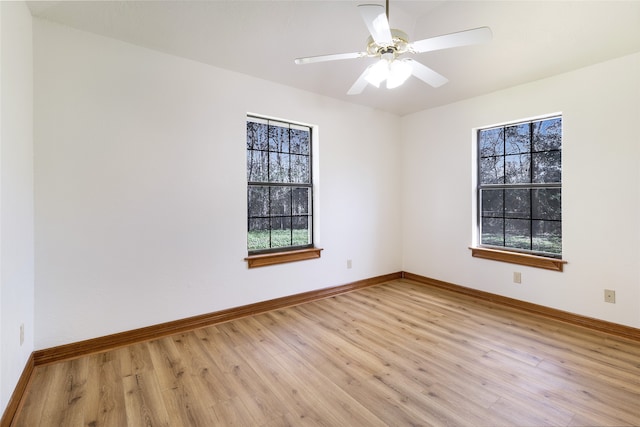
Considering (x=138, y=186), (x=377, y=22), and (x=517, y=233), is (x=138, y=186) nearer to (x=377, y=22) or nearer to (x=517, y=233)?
(x=377, y=22)

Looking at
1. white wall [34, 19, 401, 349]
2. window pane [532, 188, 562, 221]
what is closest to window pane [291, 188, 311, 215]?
white wall [34, 19, 401, 349]

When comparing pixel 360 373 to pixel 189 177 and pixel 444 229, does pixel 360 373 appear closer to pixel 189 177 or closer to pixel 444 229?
pixel 189 177

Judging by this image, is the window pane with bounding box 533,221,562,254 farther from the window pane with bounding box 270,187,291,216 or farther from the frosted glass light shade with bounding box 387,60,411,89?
the window pane with bounding box 270,187,291,216

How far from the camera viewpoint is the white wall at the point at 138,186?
2.21m

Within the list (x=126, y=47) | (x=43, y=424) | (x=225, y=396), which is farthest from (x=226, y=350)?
(x=126, y=47)

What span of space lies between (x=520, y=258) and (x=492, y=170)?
1.12 meters

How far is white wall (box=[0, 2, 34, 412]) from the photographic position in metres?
1.58

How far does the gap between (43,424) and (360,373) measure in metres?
1.87

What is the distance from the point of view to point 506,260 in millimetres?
3402

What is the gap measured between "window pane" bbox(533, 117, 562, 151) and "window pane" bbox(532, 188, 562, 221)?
1.54ft

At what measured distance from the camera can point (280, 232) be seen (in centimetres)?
351

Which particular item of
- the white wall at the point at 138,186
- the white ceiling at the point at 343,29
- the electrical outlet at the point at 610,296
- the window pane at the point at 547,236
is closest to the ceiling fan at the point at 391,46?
the white ceiling at the point at 343,29

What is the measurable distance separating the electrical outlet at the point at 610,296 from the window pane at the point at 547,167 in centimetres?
115

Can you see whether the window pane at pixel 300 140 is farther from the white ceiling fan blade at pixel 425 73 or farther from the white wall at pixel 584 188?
the white wall at pixel 584 188
